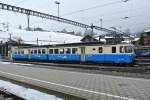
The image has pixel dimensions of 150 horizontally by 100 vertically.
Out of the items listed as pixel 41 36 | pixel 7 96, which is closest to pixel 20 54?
pixel 7 96

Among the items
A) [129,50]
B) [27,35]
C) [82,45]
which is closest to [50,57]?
[82,45]

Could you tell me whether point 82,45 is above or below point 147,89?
above

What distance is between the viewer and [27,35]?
101938 millimetres

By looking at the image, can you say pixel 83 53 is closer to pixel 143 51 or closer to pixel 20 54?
pixel 20 54

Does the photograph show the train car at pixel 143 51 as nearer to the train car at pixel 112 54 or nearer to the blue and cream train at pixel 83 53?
the blue and cream train at pixel 83 53

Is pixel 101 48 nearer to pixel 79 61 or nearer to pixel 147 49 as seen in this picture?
pixel 79 61

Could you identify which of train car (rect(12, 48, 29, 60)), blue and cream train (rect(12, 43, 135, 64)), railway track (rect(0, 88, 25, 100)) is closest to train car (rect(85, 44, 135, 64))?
blue and cream train (rect(12, 43, 135, 64))

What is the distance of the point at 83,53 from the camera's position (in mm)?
35719

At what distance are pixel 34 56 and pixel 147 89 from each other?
36.4 metres

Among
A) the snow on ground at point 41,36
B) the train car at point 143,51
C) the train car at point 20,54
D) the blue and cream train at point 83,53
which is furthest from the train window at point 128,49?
the snow on ground at point 41,36

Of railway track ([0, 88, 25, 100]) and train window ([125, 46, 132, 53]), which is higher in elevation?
train window ([125, 46, 132, 53])

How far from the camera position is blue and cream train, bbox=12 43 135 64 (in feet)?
99.5

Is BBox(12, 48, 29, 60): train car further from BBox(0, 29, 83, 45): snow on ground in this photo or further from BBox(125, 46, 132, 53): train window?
BBox(0, 29, 83, 45): snow on ground

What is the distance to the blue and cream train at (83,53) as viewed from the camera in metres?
30.3
